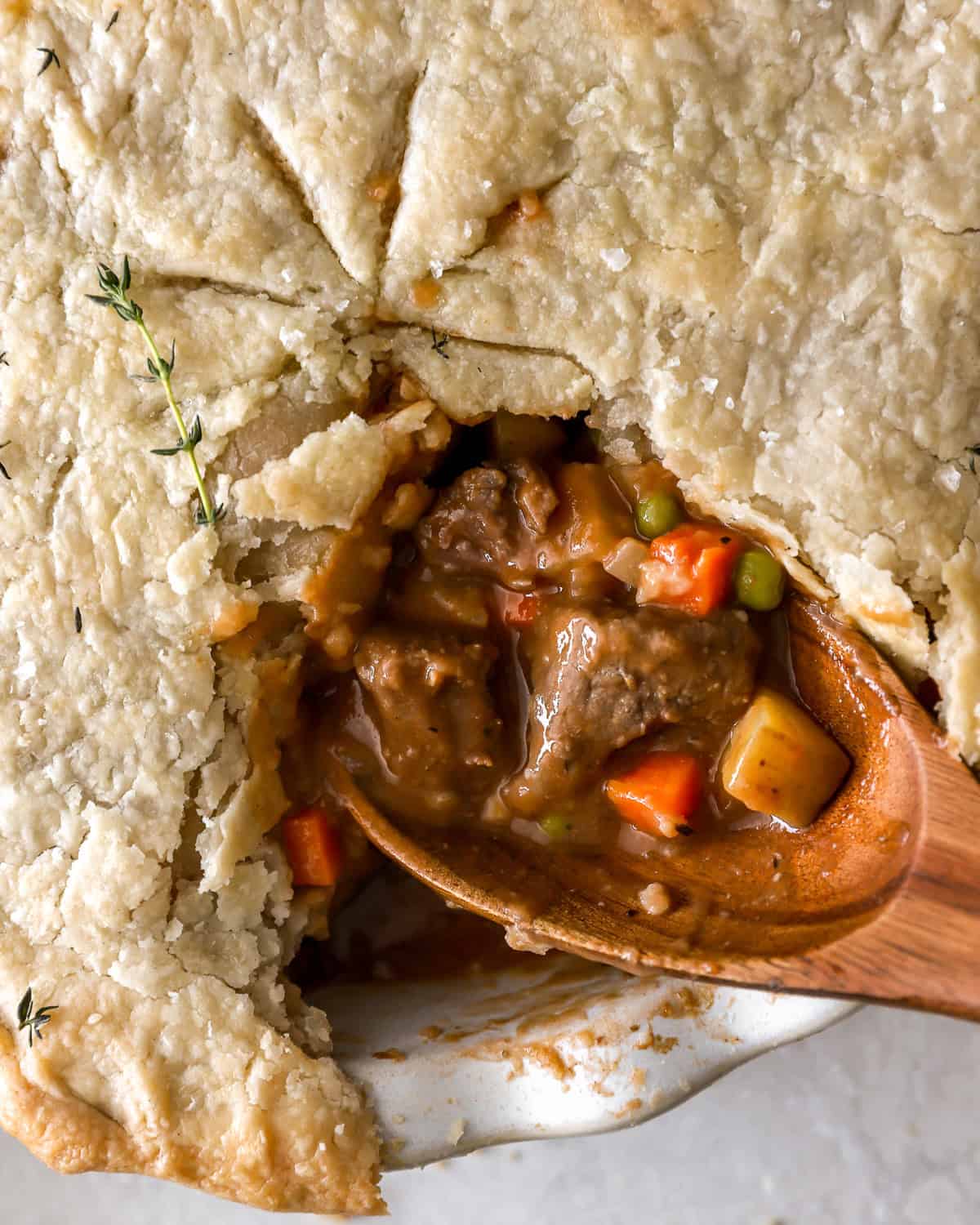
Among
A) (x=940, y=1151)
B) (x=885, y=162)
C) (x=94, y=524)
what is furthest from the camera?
(x=940, y=1151)

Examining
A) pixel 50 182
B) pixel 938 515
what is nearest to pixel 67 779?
pixel 50 182

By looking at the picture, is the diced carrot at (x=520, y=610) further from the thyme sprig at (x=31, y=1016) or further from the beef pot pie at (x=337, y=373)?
the thyme sprig at (x=31, y=1016)

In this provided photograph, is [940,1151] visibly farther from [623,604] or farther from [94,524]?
[94,524]

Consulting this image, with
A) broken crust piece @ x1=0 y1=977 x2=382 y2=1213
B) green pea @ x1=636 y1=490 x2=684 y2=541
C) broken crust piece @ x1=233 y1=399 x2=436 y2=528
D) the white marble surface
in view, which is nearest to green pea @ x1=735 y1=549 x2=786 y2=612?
green pea @ x1=636 y1=490 x2=684 y2=541

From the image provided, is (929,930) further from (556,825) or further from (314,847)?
(314,847)

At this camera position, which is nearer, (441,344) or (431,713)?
(441,344)

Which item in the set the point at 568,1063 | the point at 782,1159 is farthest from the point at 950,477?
the point at 782,1159
